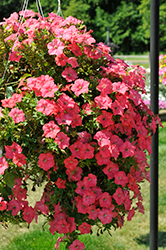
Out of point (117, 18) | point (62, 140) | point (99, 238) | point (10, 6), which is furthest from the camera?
point (117, 18)

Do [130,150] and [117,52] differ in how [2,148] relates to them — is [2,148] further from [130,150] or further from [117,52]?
[117,52]

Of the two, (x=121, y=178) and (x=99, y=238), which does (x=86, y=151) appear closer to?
(x=121, y=178)

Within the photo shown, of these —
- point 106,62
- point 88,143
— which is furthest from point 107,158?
point 106,62

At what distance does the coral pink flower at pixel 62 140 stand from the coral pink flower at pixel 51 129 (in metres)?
0.02

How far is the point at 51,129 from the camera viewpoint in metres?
1.46

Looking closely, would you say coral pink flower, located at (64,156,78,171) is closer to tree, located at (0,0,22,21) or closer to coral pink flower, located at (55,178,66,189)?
coral pink flower, located at (55,178,66,189)

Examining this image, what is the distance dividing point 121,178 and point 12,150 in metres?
0.52

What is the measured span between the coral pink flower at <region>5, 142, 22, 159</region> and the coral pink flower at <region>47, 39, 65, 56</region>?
1.48 feet

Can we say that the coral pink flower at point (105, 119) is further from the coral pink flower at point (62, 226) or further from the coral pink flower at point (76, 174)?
the coral pink flower at point (62, 226)

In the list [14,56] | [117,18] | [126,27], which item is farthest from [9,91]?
[126,27]

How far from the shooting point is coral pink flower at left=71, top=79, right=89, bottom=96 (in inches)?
59.3

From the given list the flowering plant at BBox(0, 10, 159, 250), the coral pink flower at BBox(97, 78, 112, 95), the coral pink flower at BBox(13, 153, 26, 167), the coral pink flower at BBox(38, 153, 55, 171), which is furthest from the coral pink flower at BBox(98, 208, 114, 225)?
the coral pink flower at BBox(97, 78, 112, 95)

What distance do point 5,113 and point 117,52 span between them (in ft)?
120

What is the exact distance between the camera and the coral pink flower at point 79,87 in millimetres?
1506
